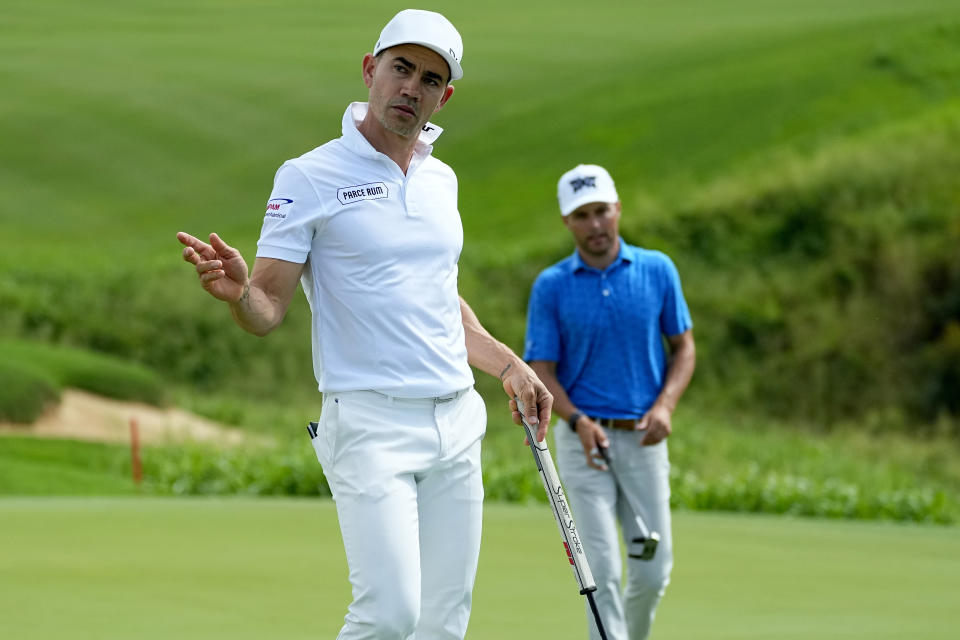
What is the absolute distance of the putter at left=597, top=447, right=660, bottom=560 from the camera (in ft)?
18.8

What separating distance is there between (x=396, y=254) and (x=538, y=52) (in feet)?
121

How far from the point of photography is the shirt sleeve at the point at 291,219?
375 centimetres

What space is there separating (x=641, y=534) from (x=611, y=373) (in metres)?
0.64

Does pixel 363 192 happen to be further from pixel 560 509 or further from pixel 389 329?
pixel 560 509

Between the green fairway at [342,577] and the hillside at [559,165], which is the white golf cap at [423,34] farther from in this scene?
the hillside at [559,165]

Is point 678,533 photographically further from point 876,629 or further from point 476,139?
point 476,139

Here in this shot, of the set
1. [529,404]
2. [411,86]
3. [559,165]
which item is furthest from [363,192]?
[559,165]

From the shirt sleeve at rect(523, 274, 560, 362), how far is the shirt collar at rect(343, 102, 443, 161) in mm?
1919

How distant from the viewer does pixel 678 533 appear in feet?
30.1

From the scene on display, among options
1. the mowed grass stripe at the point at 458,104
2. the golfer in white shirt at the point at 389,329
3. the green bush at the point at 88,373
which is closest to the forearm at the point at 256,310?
the golfer in white shirt at the point at 389,329

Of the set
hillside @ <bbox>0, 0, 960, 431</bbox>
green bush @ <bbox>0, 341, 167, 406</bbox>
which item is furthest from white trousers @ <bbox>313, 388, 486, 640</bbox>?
hillside @ <bbox>0, 0, 960, 431</bbox>

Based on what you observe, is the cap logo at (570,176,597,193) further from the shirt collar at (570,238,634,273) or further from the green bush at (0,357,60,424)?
the green bush at (0,357,60,424)

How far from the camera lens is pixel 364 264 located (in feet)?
12.5

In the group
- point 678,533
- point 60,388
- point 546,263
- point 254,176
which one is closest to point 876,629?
point 678,533
